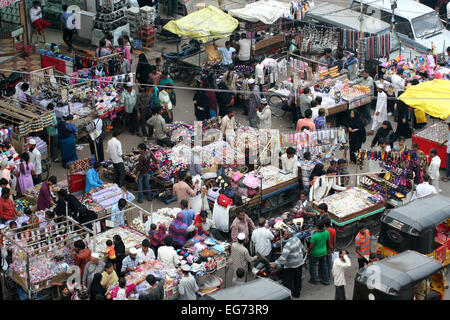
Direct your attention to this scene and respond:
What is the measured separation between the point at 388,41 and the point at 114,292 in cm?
1325

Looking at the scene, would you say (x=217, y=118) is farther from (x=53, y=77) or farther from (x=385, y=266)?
(x=385, y=266)

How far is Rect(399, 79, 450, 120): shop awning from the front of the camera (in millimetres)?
19281

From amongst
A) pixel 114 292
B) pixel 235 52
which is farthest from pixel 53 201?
pixel 235 52

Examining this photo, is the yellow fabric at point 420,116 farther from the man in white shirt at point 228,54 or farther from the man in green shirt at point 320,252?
the man in green shirt at point 320,252

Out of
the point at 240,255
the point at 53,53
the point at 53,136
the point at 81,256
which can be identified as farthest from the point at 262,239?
the point at 53,53

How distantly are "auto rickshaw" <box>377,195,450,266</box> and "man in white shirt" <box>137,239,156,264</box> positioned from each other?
4.36 meters

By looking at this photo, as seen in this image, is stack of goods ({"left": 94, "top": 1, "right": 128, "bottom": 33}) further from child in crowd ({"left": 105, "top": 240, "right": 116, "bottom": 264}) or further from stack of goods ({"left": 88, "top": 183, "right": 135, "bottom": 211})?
child in crowd ({"left": 105, "top": 240, "right": 116, "bottom": 264})

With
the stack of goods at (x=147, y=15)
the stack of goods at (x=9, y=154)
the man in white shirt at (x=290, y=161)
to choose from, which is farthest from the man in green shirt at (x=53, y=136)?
the stack of goods at (x=147, y=15)

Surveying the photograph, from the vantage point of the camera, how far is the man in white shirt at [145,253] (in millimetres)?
15117

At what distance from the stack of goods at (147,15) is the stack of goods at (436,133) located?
10128 mm

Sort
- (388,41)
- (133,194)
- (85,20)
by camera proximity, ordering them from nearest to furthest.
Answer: (133,194), (388,41), (85,20)

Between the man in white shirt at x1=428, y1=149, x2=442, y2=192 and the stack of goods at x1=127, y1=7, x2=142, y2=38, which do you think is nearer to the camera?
the man in white shirt at x1=428, y1=149, x2=442, y2=192

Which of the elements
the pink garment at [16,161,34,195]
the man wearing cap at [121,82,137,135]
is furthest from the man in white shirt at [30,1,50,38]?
the pink garment at [16,161,34,195]

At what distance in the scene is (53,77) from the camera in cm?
2112
